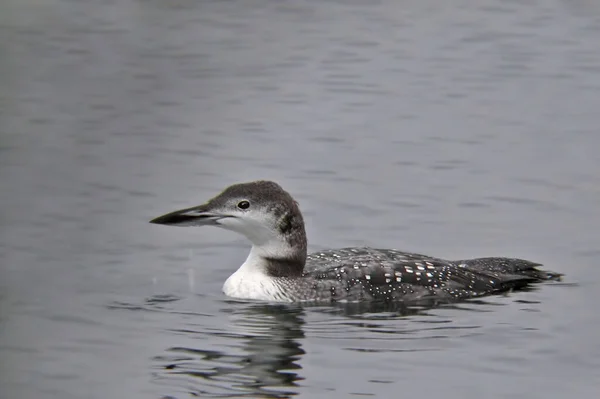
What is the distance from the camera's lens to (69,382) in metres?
4.41

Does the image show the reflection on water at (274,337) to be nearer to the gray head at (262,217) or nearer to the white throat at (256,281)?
the white throat at (256,281)

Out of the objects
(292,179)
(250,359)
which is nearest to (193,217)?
(250,359)

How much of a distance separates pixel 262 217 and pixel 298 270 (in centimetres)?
39

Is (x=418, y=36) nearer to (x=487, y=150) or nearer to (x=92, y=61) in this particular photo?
(x=487, y=150)

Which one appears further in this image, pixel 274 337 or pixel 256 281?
pixel 256 281

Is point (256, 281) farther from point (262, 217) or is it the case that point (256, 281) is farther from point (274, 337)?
point (274, 337)

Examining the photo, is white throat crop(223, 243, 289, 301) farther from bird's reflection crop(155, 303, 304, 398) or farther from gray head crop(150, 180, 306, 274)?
bird's reflection crop(155, 303, 304, 398)

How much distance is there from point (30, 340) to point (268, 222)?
486 centimetres

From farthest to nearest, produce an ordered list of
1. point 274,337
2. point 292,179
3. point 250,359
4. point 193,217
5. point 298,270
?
point 292,179 < point 298,270 < point 193,217 < point 274,337 < point 250,359

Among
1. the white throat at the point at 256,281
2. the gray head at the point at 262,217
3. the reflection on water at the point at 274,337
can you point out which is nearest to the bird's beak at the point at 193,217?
the gray head at the point at 262,217

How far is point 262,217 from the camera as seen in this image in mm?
6914

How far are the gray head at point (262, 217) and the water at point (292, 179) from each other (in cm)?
36

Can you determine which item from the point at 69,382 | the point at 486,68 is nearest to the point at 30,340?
the point at 69,382

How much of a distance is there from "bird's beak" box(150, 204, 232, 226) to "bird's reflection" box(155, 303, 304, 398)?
52cm
